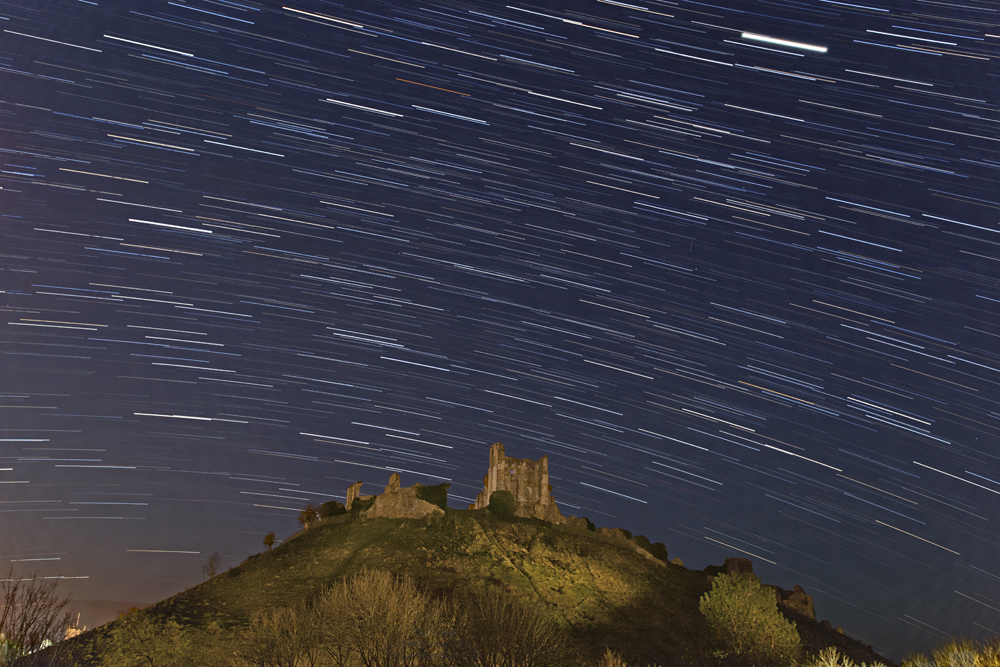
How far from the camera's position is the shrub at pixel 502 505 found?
247 feet

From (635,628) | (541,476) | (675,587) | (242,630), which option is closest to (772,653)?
(635,628)

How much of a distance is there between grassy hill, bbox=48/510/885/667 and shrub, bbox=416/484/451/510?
4294 millimetres

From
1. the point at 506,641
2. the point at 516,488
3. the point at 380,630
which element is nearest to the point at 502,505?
the point at 516,488

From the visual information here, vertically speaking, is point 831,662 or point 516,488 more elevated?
point 831,662

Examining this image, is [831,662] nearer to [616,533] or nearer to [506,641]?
[506,641]

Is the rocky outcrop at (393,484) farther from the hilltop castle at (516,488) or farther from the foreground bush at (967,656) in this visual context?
the foreground bush at (967,656)

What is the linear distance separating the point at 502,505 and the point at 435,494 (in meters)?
8.66

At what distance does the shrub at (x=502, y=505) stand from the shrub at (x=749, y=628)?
87.2ft

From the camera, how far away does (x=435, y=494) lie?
76625 mm

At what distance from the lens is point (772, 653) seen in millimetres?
50125

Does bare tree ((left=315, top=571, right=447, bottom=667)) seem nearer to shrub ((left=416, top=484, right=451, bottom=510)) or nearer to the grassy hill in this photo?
the grassy hill

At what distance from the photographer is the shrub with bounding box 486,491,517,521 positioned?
7538 centimetres

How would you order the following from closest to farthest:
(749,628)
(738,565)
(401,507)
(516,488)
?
(749,628) → (401,507) → (738,565) → (516,488)

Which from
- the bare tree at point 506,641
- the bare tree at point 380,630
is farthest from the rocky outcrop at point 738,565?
the bare tree at point 380,630
